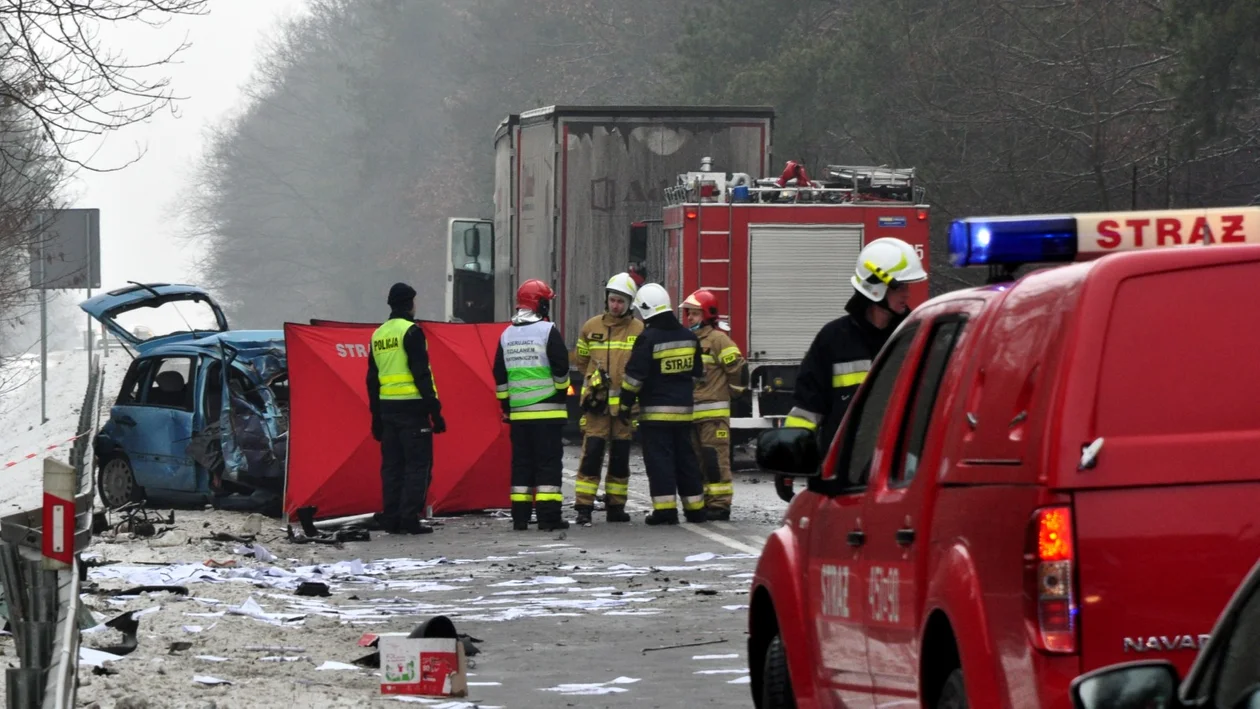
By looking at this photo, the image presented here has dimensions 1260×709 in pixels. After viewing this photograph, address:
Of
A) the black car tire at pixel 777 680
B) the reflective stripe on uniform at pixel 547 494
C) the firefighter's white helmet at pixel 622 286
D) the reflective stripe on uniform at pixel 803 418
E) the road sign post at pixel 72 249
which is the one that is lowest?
the reflective stripe on uniform at pixel 547 494

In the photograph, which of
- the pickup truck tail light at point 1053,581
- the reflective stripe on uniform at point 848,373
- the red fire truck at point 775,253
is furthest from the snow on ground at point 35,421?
the pickup truck tail light at point 1053,581

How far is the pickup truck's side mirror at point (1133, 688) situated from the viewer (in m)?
3.13

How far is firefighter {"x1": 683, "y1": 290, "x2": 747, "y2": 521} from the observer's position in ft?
54.6

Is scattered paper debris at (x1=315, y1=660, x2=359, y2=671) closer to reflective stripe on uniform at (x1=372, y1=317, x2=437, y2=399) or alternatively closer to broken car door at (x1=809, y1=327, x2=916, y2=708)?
broken car door at (x1=809, y1=327, x2=916, y2=708)

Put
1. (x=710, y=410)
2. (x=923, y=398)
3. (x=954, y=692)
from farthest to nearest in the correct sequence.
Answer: (x=710, y=410) → (x=923, y=398) → (x=954, y=692)

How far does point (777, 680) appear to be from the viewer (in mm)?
6602

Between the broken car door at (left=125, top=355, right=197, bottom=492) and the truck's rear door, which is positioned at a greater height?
the truck's rear door

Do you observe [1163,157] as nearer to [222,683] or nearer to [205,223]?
[222,683]

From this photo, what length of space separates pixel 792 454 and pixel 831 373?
107 inches

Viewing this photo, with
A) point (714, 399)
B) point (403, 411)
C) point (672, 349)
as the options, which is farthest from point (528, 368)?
point (714, 399)

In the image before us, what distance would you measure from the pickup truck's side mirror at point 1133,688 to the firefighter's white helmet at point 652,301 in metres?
12.9

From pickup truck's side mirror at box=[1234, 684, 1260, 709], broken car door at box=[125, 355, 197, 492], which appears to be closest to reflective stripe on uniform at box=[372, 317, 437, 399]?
broken car door at box=[125, 355, 197, 492]

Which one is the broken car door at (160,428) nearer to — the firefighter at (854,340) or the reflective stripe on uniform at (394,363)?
the reflective stripe on uniform at (394,363)

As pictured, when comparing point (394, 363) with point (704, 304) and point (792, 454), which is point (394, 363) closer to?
point (704, 304)
